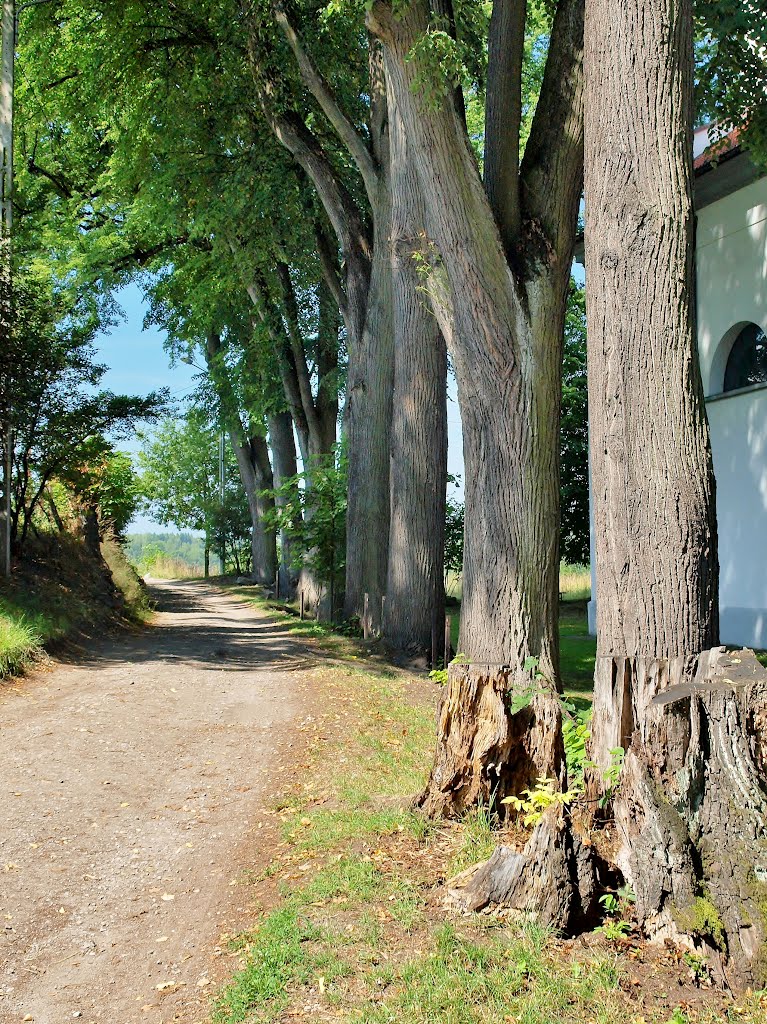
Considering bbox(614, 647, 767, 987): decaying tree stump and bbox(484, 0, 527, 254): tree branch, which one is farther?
bbox(484, 0, 527, 254): tree branch

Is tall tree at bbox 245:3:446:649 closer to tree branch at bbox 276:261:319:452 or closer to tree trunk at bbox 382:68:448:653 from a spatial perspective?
tree trunk at bbox 382:68:448:653

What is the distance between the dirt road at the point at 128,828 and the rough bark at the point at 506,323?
101 inches

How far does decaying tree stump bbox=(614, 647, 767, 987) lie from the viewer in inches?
159

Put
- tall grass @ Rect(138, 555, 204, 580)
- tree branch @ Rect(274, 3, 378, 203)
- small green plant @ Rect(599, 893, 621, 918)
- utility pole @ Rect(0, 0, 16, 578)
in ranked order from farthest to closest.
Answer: tall grass @ Rect(138, 555, 204, 580)
utility pole @ Rect(0, 0, 16, 578)
tree branch @ Rect(274, 3, 378, 203)
small green plant @ Rect(599, 893, 621, 918)

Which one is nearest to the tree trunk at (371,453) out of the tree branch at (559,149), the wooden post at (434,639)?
the wooden post at (434,639)

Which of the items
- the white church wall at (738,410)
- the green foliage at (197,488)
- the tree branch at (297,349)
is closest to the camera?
the white church wall at (738,410)

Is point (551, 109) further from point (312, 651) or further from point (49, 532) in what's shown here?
point (49, 532)

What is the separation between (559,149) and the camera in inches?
319

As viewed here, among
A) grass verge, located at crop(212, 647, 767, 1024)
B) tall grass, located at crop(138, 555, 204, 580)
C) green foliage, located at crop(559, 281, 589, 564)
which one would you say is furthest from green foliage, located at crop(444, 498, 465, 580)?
tall grass, located at crop(138, 555, 204, 580)

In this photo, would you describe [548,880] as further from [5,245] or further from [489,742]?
[5,245]

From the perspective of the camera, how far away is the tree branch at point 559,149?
26.3ft

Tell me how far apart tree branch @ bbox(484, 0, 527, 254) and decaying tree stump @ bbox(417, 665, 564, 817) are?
3.96m

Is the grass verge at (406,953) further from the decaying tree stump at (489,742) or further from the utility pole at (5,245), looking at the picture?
the utility pole at (5,245)

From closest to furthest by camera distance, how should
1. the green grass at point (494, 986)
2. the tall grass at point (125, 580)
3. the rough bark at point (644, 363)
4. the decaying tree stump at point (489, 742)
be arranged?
the green grass at point (494, 986) < the rough bark at point (644, 363) < the decaying tree stump at point (489, 742) < the tall grass at point (125, 580)
